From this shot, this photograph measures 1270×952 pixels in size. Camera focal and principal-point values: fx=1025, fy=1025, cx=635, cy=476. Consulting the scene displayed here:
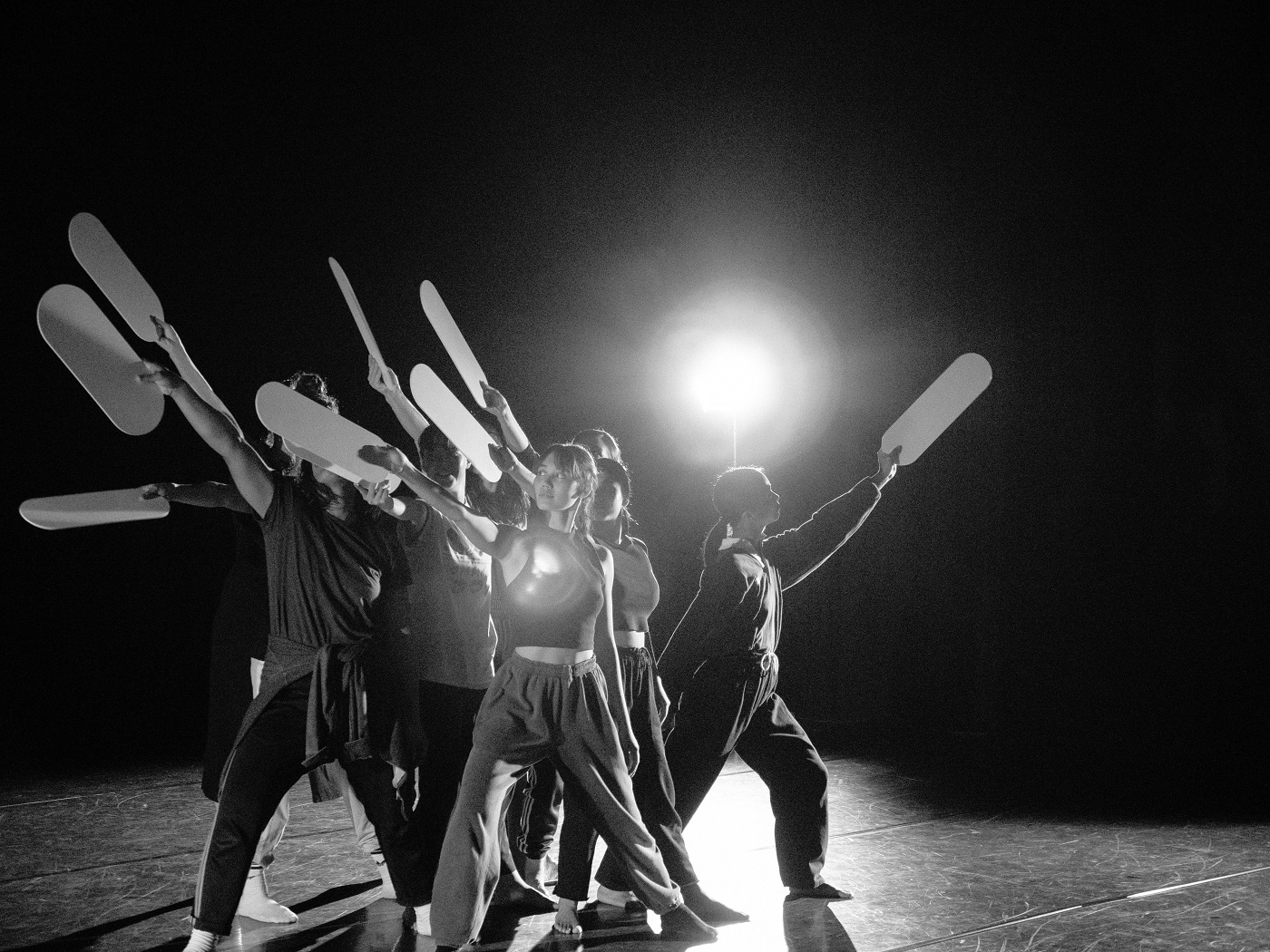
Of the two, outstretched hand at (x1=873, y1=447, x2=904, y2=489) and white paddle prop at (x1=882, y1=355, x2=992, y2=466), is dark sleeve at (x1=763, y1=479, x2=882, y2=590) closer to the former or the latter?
outstretched hand at (x1=873, y1=447, x2=904, y2=489)

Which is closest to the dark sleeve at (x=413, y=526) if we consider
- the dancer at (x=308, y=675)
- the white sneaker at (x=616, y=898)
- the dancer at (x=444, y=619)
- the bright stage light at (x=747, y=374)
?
the dancer at (x=444, y=619)

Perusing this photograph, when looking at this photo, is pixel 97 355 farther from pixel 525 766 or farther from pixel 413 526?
pixel 525 766

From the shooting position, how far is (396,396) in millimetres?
2953

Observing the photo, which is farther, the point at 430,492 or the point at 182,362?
the point at 182,362

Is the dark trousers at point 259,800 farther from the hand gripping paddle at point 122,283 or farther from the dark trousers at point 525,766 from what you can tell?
the hand gripping paddle at point 122,283

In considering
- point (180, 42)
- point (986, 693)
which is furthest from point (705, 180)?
point (986, 693)

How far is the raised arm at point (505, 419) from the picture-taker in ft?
10.1

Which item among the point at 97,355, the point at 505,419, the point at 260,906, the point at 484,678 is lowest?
the point at 260,906

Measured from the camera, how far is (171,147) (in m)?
5.79

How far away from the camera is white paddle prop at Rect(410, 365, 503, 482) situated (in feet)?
9.14

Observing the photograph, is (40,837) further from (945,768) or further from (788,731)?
(945,768)

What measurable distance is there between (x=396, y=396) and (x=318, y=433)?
720mm

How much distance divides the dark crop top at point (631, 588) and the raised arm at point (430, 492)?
64 centimetres

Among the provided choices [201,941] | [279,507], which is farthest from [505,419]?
[201,941]
